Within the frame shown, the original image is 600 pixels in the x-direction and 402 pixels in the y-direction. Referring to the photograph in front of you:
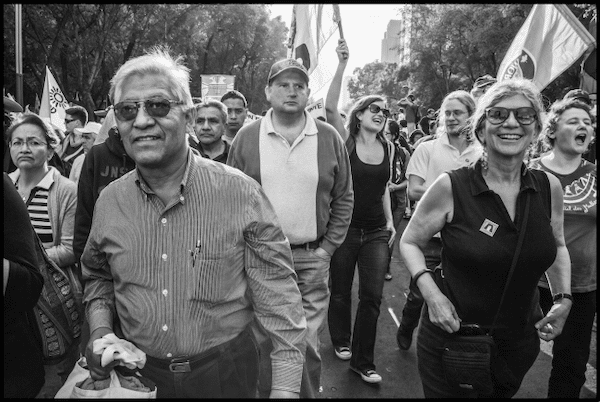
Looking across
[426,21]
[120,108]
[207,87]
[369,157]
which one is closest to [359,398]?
[369,157]

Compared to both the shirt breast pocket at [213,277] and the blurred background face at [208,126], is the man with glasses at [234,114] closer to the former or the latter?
the blurred background face at [208,126]

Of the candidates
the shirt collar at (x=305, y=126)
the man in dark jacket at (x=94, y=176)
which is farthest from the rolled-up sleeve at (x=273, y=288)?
the man in dark jacket at (x=94, y=176)

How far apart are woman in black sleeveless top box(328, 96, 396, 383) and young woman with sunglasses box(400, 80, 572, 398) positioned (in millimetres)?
1450

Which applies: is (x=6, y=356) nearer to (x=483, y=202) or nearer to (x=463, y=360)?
(x=463, y=360)

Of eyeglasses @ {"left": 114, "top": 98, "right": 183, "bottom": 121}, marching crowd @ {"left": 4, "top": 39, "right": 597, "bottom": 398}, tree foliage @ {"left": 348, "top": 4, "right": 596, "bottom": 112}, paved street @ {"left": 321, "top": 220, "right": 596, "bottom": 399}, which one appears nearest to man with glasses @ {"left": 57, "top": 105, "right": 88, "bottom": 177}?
marching crowd @ {"left": 4, "top": 39, "right": 597, "bottom": 398}

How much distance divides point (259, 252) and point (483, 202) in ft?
3.67

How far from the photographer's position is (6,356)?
6.52 feet

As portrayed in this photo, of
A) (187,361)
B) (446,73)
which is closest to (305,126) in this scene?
(187,361)

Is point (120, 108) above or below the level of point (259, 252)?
above

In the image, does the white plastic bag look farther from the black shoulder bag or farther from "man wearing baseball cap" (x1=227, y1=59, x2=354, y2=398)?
"man wearing baseball cap" (x1=227, y1=59, x2=354, y2=398)

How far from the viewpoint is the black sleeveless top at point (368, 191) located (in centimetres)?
416

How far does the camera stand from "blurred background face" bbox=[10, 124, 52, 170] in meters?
3.43

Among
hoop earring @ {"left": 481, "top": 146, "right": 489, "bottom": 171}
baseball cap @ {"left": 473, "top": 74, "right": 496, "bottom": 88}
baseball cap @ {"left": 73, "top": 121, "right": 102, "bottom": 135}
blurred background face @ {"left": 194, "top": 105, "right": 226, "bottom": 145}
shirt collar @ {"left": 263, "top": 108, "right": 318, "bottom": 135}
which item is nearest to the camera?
hoop earring @ {"left": 481, "top": 146, "right": 489, "bottom": 171}

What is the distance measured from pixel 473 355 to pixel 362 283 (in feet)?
6.03
